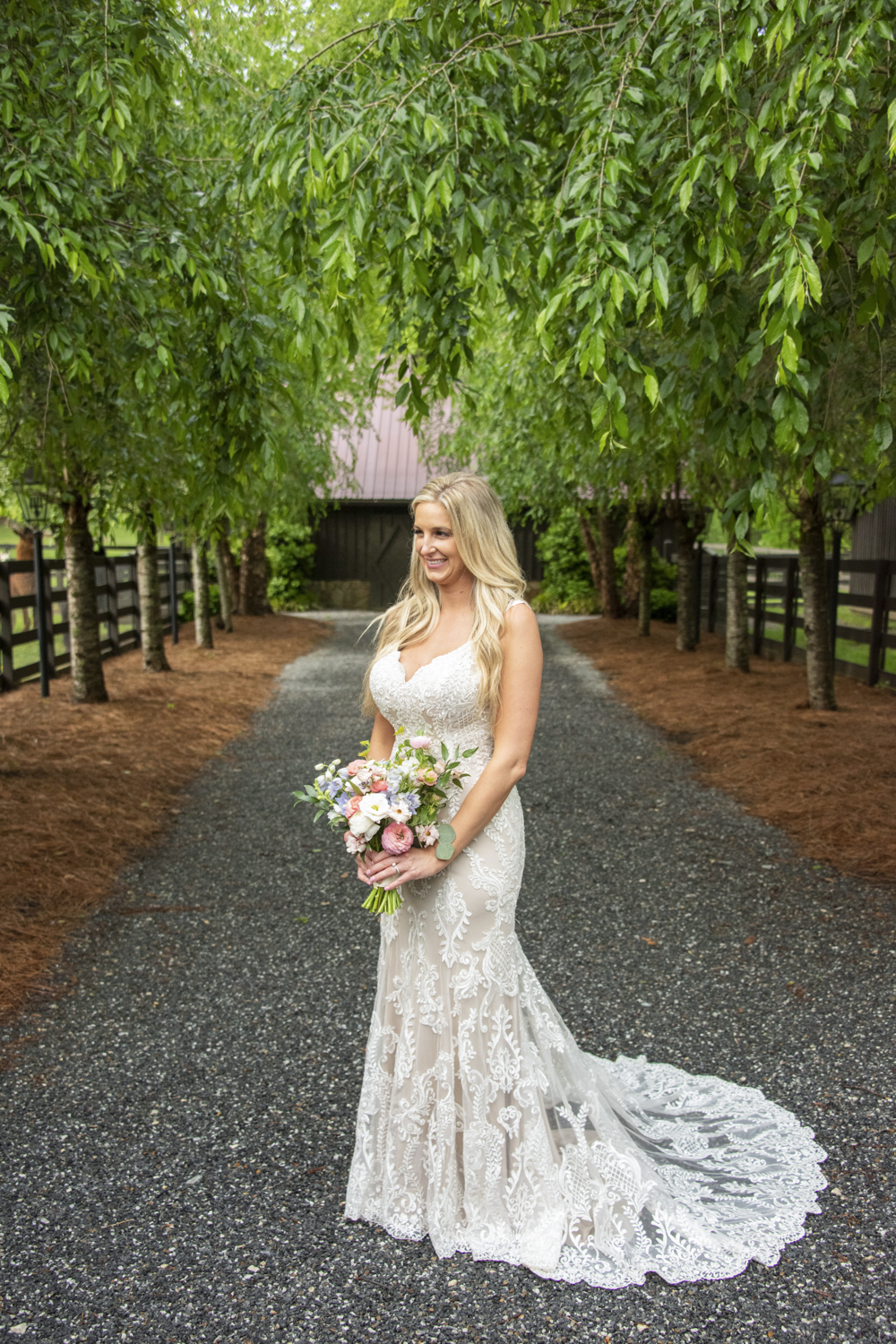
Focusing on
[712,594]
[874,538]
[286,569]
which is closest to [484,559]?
[712,594]

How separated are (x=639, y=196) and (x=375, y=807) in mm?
2979

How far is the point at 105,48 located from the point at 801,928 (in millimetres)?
5270

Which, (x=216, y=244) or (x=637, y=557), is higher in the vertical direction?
(x=216, y=244)

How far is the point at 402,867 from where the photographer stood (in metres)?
2.75

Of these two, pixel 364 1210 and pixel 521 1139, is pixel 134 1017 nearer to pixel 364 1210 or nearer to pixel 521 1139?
pixel 364 1210

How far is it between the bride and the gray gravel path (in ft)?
0.33

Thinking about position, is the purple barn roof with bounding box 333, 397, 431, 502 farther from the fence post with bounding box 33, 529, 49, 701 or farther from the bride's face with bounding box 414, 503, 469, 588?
the bride's face with bounding box 414, 503, 469, 588

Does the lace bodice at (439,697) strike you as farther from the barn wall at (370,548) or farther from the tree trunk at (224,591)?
the barn wall at (370,548)

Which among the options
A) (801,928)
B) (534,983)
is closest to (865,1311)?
(534,983)

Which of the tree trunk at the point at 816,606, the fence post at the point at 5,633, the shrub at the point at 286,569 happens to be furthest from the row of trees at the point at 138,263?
the shrub at the point at 286,569

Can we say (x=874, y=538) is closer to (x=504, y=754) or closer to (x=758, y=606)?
(x=758, y=606)

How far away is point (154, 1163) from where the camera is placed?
326 cm

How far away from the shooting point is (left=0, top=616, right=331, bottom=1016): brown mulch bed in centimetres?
530

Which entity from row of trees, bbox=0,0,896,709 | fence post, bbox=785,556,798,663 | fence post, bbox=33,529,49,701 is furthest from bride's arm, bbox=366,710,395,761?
fence post, bbox=785,556,798,663
